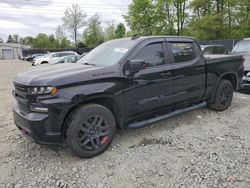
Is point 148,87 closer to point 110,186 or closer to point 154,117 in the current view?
point 154,117

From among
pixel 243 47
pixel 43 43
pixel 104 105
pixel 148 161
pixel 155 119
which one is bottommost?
pixel 148 161

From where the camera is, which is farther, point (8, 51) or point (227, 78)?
point (8, 51)

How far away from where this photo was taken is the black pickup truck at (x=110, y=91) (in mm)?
2906

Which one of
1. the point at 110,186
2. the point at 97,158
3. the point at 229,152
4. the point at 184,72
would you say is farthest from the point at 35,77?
the point at 229,152

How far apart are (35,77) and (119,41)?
1786mm

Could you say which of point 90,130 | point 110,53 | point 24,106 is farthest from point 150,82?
point 24,106

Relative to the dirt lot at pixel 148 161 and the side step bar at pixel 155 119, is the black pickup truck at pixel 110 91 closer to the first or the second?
the side step bar at pixel 155 119

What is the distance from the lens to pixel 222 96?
5.04 meters

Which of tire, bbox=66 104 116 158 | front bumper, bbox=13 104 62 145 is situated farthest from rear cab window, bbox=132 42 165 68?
→ front bumper, bbox=13 104 62 145

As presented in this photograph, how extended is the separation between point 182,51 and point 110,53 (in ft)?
4.79

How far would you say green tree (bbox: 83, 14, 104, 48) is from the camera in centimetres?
5206

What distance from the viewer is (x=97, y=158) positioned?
10.8 ft

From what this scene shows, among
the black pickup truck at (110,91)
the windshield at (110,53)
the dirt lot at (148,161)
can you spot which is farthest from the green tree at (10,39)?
the black pickup truck at (110,91)

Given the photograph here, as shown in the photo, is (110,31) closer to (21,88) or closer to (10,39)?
(21,88)
